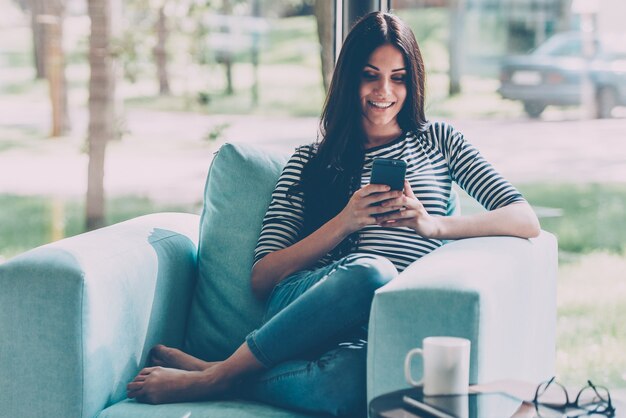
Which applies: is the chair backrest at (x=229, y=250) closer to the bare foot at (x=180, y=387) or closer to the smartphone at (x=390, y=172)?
the bare foot at (x=180, y=387)

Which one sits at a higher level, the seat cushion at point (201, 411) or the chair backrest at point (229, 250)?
the chair backrest at point (229, 250)

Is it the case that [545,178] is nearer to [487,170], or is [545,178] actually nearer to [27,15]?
[487,170]

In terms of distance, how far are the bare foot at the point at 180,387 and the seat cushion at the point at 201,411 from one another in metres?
0.03

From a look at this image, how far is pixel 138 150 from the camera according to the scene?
4.94m

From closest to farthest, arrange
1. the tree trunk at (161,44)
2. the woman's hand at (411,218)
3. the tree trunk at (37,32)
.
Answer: the woman's hand at (411,218), the tree trunk at (161,44), the tree trunk at (37,32)

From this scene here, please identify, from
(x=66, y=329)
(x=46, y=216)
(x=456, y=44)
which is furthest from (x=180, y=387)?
(x=46, y=216)

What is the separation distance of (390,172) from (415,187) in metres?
0.24

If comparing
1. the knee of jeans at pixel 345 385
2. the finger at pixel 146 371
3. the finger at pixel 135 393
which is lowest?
the finger at pixel 135 393

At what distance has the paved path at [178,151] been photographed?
377 centimetres

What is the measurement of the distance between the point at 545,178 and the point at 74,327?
2.54 meters

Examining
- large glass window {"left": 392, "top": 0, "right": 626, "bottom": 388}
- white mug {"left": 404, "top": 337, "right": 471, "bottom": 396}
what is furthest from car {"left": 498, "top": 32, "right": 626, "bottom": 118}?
white mug {"left": 404, "top": 337, "right": 471, "bottom": 396}

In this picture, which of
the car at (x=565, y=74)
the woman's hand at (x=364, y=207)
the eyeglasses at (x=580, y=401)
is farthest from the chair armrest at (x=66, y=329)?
A: the car at (x=565, y=74)

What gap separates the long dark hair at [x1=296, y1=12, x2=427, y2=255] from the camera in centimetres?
210

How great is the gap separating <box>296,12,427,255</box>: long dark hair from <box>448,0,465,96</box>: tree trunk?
1722 mm
